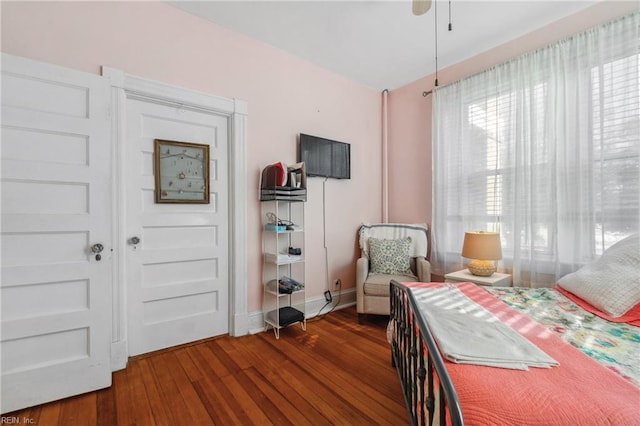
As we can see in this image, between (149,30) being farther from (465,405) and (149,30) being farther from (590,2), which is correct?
(590,2)

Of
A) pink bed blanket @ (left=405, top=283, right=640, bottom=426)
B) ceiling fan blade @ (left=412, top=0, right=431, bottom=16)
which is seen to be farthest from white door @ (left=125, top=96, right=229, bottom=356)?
pink bed blanket @ (left=405, top=283, right=640, bottom=426)

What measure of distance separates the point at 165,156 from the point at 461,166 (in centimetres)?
296

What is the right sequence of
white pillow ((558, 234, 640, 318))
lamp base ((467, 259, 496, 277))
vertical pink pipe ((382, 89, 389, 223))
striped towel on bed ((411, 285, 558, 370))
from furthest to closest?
1. vertical pink pipe ((382, 89, 389, 223))
2. lamp base ((467, 259, 496, 277))
3. white pillow ((558, 234, 640, 318))
4. striped towel on bed ((411, 285, 558, 370))

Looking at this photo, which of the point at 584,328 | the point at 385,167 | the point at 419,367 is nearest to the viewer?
A: the point at 419,367

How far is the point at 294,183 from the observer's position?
283cm

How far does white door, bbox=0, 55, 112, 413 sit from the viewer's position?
1709mm

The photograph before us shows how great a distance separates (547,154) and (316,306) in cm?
270

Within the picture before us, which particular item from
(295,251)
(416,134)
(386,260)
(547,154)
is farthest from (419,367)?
(416,134)

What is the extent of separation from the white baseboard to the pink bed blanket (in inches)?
84.2

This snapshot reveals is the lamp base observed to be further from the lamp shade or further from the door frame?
the door frame

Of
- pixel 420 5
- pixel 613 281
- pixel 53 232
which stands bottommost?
pixel 613 281

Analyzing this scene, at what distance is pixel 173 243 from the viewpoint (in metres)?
2.47

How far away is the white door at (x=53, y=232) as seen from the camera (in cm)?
171

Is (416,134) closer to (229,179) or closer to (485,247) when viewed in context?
(485,247)
